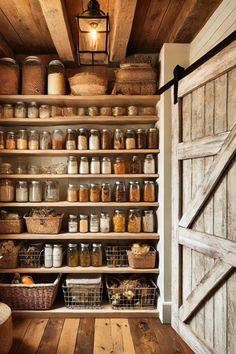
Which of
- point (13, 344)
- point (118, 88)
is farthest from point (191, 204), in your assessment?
point (13, 344)

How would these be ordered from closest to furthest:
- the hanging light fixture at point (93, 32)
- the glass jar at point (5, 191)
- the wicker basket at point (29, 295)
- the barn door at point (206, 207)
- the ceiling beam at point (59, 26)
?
the barn door at point (206, 207), the hanging light fixture at point (93, 32), the ceiling beam at point (59, 26), the wicker basket at point (29, 295), the glass jar at point (5, 191)

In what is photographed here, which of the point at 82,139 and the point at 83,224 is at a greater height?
the point at 82,139

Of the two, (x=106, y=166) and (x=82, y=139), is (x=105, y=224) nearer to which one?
(x=106, y=166)

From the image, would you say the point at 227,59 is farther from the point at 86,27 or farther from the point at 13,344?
the point at 13,344

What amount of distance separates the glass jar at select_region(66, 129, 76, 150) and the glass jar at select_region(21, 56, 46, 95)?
45 cm

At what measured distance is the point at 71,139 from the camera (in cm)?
282

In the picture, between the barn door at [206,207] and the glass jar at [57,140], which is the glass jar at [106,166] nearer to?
the glass jar at [57,140]

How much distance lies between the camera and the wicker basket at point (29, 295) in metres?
2.69

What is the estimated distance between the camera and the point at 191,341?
1.80m

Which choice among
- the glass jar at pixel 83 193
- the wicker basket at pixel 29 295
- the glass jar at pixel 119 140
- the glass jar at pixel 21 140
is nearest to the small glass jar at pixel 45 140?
the glass jar at pixel 21 140

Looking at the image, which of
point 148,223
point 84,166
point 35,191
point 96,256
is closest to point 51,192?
point 35,191

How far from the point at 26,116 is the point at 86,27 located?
1.30 m

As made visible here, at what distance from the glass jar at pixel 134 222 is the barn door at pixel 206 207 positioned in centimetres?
78

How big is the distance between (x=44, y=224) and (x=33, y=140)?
78 centimetres
